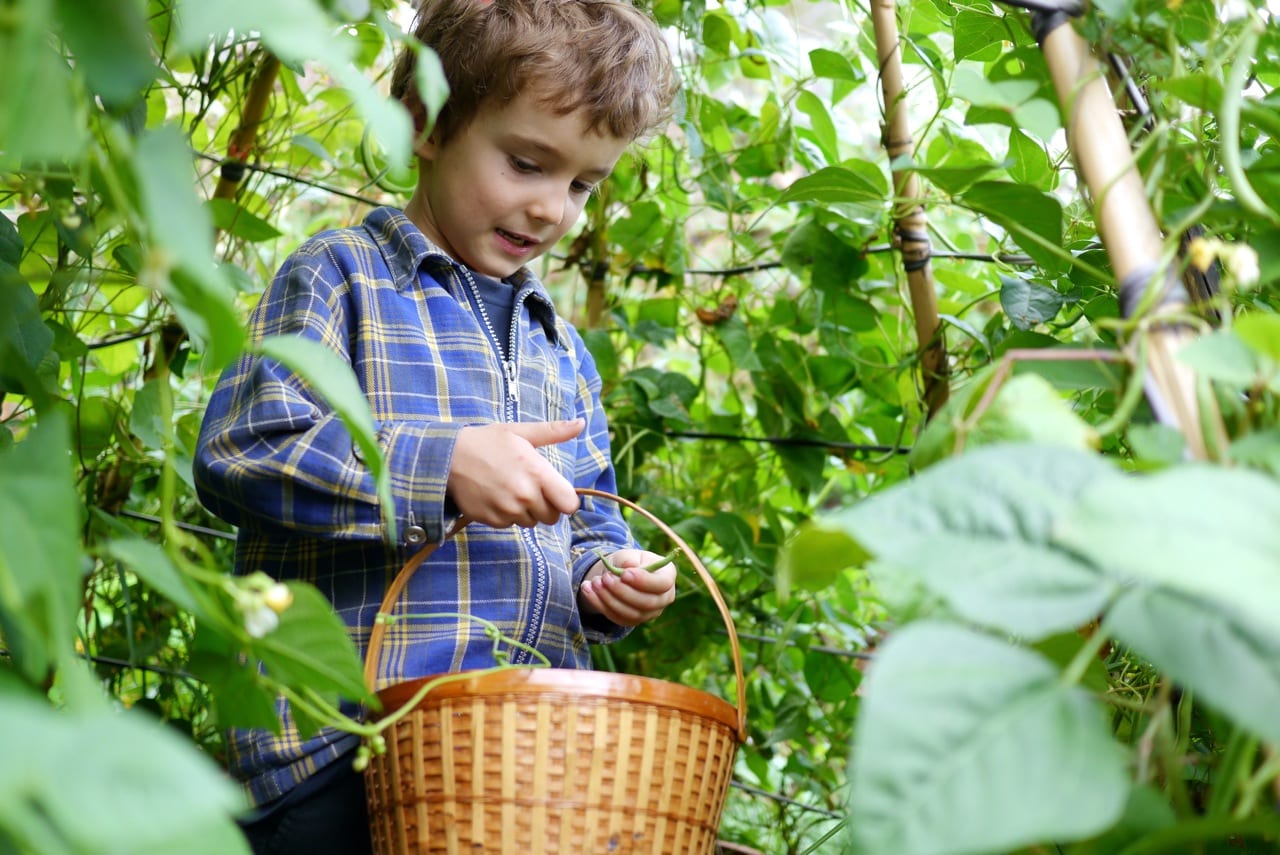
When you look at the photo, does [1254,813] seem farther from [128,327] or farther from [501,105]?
[128,327]

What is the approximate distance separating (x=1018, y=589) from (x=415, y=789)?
1.68 ft

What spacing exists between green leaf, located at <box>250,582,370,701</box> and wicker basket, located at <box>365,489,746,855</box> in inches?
7.4

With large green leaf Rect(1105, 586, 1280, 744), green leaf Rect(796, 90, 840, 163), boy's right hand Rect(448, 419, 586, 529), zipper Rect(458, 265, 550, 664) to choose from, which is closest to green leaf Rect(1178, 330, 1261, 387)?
large green leaf Rect(1105, 586, 1280, 744)

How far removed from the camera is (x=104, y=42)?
1.39 feet

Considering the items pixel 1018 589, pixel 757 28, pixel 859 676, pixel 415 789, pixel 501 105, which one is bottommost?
pixel 859 676

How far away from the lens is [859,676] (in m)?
1.69

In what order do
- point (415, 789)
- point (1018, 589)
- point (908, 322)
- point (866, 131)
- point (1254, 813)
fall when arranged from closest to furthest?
point (1018, 589) < point (1254, 813) < point (415, 789) < point (908, 322) < point (866, 131)

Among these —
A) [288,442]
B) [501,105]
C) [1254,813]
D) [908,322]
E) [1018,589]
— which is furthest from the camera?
[908,322]

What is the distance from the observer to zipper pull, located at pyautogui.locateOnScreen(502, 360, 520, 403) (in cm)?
123

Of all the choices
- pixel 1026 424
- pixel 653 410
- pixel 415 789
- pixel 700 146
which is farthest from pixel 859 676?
pixel 1026 424

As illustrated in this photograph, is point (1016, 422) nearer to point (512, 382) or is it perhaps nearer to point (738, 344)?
point (512, 382)

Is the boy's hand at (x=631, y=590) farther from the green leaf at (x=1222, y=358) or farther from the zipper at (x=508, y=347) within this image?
the green leaf at (x=1222, y=358)

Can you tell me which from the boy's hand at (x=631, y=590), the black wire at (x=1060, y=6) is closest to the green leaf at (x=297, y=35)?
the black wire at (x=1060, y=6)

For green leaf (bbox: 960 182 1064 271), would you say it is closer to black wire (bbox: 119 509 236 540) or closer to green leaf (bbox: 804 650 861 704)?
green leaf (bbox: 804 650 861 704)
